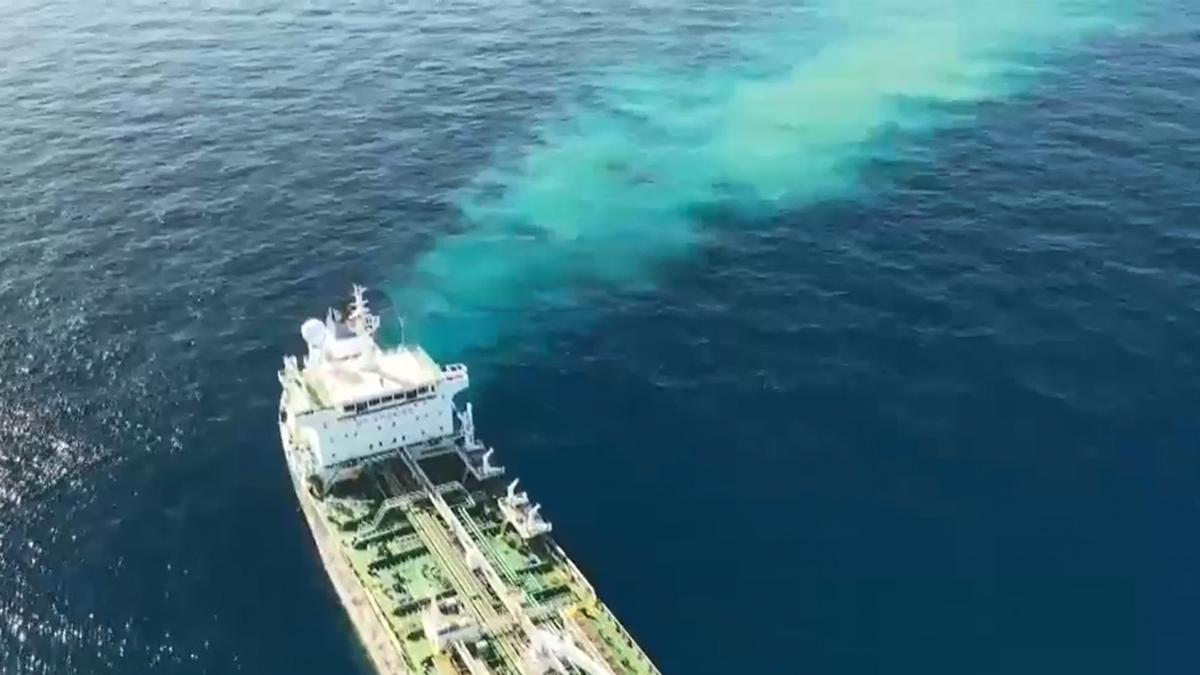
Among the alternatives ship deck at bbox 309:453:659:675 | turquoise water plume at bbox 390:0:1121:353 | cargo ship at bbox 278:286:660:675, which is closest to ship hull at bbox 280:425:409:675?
cargo ship at bbox 278:286:660:675

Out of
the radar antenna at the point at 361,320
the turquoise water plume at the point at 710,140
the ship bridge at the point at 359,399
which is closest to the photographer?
the ship bridge at the point at 359,399

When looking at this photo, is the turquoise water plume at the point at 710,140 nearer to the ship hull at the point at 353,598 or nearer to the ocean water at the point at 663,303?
the ocean water at the point at 663,303

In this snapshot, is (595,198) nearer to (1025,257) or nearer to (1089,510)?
(1025,257)

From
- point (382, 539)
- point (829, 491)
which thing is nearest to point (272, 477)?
point (382, 539)

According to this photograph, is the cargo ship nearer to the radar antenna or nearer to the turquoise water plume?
the radar antenna

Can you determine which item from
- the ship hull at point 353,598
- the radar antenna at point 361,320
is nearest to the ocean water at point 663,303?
the ship hull at point 353,598
